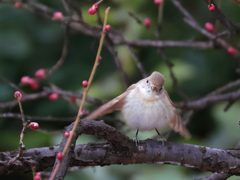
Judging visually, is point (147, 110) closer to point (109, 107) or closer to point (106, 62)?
point (109, 107)

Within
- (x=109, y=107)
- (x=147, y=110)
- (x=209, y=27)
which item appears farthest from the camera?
(x=209, y=27)

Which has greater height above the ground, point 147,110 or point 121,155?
point 147,110

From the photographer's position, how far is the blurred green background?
377cm

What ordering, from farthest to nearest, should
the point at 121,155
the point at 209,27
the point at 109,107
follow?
1. the point at 209,27
2. the point at 109,107
3. the point at 121,155

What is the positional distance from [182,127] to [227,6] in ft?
6.41

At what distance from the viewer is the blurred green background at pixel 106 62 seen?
3773mm

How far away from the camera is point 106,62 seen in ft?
13.7

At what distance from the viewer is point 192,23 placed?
3119 mm

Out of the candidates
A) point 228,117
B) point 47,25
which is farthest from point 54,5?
point 228,117

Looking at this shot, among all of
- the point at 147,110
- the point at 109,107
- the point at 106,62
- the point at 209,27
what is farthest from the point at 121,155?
the point at 106,62

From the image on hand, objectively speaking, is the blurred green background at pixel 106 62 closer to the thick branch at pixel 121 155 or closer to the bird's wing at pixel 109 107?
the bird's wing at pixel 109 107

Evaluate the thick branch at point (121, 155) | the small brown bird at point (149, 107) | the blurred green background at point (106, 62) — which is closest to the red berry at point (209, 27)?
the blurred green background at point (106, 62)

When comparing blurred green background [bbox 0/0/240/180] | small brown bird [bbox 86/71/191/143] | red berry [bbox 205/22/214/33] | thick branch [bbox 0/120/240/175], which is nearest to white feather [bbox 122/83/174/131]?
small brown bird [bbox 86/71/191/143]

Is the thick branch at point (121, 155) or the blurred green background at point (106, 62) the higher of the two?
the blurred green background at point (106, 62)
